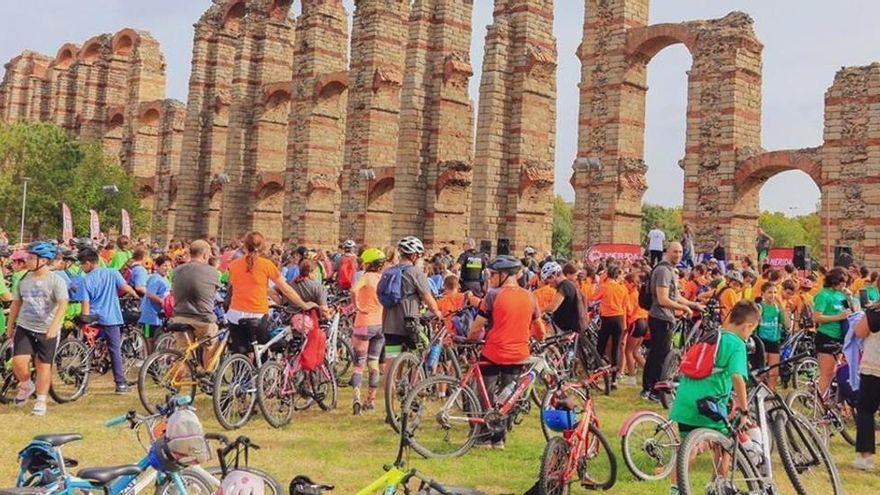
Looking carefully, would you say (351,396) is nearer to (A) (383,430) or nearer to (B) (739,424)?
(A) (383,430)

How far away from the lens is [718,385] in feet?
18.8

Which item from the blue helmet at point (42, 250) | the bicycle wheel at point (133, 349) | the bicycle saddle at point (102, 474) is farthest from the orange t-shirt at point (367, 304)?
the bicycle saddle at point (102, 474)

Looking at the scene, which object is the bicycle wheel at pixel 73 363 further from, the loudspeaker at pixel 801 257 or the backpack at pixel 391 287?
the loudspeaker at pixel 801 257

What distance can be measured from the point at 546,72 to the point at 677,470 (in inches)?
912

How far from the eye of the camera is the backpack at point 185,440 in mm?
3779

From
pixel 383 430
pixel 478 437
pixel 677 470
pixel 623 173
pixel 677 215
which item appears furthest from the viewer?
pixel 677 215

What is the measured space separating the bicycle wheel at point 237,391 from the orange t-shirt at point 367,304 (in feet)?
4.59

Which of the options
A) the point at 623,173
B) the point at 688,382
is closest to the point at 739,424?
the point at 688,382

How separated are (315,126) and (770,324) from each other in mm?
24223

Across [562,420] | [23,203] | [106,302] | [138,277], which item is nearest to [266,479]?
[562,420]

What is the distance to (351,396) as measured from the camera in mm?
10539

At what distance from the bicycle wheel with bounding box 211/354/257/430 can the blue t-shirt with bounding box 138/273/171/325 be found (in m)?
3.34

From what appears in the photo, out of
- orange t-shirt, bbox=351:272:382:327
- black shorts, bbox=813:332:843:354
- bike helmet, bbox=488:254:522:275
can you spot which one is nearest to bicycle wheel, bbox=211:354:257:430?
orange t-shirt, bbox=351:272:382:327

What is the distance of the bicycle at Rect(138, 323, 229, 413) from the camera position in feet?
28.1
